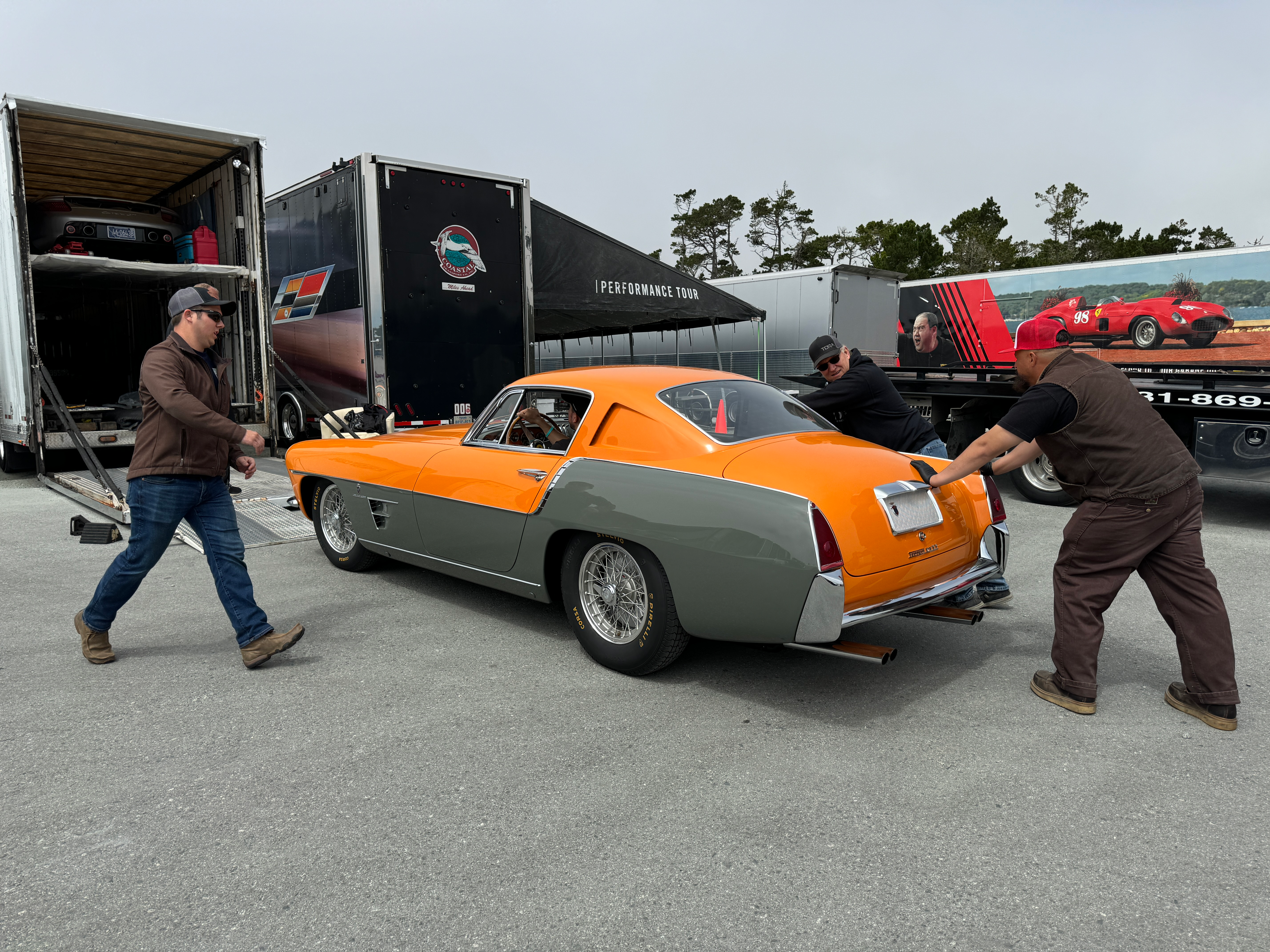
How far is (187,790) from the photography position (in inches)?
117

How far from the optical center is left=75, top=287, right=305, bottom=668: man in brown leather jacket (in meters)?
3.96

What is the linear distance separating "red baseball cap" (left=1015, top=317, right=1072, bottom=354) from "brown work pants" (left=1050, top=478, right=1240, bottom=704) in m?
0.70

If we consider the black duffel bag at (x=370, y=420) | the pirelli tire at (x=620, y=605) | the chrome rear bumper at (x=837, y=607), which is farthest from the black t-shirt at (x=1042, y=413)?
the black duffel bag at (x=370, y=420)

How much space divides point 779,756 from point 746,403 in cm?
185

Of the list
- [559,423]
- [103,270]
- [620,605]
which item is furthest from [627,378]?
[103,270]

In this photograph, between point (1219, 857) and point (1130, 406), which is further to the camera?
point (1130, 406)

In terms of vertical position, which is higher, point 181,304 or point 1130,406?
point 181,304

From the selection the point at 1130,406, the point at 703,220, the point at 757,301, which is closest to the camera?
the point at 1130,406

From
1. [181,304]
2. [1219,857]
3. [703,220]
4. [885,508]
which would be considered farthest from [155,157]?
[703,220]

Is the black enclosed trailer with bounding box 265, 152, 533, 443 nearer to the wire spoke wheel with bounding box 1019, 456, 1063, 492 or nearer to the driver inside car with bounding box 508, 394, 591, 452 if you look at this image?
the driver inside car with bounding box 508, 394, 591, 452

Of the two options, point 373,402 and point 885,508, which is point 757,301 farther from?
point 885,508

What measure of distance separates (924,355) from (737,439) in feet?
42.3

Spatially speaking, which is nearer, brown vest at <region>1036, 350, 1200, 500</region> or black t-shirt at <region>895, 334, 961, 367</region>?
brown vest at <region>1036, 350, 1200, 500</region>

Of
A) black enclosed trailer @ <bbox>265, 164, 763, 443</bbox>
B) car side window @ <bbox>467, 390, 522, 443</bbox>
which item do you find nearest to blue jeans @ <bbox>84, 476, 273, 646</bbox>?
car side window @ <bbox>467, 390, 522, 443</bbox>
